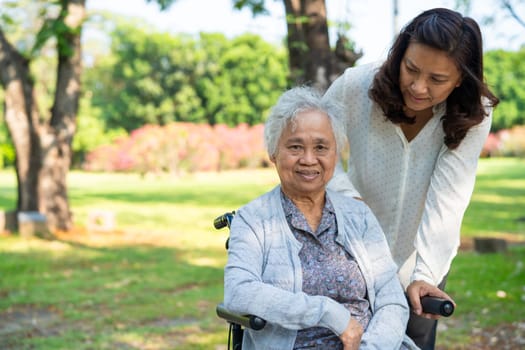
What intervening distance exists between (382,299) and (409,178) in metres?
0.47

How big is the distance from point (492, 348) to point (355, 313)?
2.99 m

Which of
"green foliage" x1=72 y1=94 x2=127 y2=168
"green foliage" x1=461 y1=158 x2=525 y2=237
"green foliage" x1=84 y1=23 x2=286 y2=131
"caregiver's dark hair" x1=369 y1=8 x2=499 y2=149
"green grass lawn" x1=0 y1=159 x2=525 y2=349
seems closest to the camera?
"caregiver's dark hair" x1=369 y1=8 x2=499 y2=149

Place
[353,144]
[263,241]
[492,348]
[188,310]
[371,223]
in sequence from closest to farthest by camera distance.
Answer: [263,241] → [371,223] → [353,144] → [492,348] → [188,310]

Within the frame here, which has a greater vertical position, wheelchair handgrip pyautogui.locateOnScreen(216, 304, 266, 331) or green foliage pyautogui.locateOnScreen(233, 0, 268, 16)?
green foliage pyautogui.locateOnScreen(233, 0, 268, 16)

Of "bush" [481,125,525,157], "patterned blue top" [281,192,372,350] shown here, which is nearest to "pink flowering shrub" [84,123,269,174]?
"bush" [481,125,525,157]

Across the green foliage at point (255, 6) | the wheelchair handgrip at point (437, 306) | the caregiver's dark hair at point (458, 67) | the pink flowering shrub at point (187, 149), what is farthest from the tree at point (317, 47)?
the pink flowering shrub at point (187, 149)

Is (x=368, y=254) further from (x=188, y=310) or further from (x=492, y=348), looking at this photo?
(x=188, y=310)

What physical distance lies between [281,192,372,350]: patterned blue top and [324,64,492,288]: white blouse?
23cm

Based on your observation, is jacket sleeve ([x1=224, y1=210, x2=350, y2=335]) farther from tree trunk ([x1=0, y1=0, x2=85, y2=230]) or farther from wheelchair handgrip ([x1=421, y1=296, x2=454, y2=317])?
tree trunk ([x1=0, y1=0, x2=85, y2=230])

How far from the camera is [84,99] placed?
38906mm

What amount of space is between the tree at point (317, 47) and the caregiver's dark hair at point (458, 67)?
3260 mm

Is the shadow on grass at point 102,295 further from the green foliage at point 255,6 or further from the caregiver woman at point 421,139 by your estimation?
the caregiver woman at point 421,139

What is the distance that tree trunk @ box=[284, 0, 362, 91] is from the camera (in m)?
5.72

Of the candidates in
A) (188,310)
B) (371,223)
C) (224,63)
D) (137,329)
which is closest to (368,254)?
(371,223)
